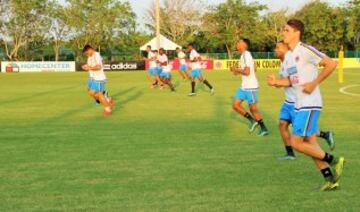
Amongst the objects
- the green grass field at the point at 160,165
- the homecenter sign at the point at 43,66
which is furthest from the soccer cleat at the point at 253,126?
the homecenter sign at the point at 43,66

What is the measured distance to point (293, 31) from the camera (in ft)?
20.7

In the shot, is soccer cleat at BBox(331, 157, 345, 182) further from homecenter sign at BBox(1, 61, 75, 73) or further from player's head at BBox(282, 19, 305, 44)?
homecenter sign at BBox(1, 61, 75, 73)

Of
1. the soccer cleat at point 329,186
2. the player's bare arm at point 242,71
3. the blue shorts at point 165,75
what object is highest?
the player's bare arm at point 242,71

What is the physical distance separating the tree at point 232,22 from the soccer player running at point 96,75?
179 feet

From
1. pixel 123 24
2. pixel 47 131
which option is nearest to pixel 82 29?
pixel 123 24

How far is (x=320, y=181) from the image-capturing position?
6.78m

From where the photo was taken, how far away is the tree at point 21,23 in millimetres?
63000

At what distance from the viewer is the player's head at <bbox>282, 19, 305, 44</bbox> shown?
6.29 meters

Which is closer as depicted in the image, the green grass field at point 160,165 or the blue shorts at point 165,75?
the green grass field at point 160,165

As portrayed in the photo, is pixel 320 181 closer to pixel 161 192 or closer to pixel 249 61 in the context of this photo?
pixel 161 192

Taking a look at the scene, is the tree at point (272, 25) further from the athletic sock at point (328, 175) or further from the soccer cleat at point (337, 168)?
the athletic sock at point (328, 175)

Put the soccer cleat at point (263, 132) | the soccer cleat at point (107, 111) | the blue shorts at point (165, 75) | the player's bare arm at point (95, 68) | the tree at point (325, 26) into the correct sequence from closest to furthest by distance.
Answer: the soccer cleat at point (263, 132)
the player's bare arm at point (95, 68)
the soccer cleat at point (107, 111)
the blue shorts at point (165, 75)
the tree at point (325, 26)

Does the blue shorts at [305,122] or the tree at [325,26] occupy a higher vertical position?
the tree at [325,26]

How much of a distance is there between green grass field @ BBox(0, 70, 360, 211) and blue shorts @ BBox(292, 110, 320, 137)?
65 centimetres
